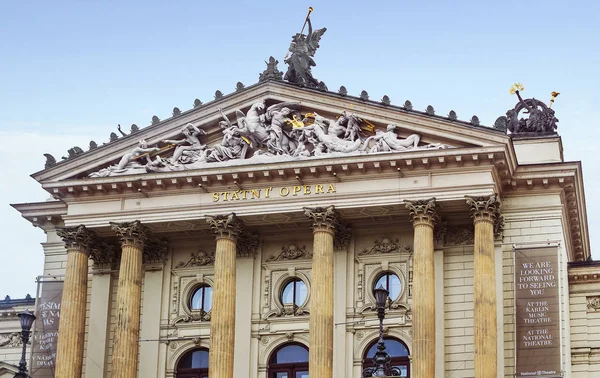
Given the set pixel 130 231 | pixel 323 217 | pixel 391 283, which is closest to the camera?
pixel 323 217

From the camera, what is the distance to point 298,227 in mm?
48531

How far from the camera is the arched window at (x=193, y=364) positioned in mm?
48375

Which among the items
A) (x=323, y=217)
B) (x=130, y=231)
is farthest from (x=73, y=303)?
(x=323, y=217)

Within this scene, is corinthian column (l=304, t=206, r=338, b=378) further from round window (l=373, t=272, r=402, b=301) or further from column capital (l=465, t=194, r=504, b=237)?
column capital (l=465, t=194, r=504, b=237)

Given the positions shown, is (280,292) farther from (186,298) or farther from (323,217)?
(323,217)

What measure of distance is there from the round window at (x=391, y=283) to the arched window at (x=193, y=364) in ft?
23.5

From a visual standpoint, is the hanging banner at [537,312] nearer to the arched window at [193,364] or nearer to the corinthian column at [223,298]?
the corinthian column at [223,298]

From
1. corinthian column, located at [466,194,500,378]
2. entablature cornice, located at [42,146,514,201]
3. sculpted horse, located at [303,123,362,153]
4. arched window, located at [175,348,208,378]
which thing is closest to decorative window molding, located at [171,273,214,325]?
arched window, located at [175,348,208,378]

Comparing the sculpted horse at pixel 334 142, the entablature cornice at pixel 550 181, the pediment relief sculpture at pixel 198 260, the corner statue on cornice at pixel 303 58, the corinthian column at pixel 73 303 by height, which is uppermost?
the corner statue on cornice at pixel 303 58

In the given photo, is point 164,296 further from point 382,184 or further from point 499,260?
point 499,260

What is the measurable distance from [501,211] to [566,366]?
6.07 metres

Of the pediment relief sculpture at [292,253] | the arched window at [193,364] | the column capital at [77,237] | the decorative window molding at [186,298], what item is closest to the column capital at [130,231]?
the column capital at [77,237]

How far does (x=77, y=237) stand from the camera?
4853 centimetres

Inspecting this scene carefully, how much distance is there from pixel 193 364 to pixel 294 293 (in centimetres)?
475
